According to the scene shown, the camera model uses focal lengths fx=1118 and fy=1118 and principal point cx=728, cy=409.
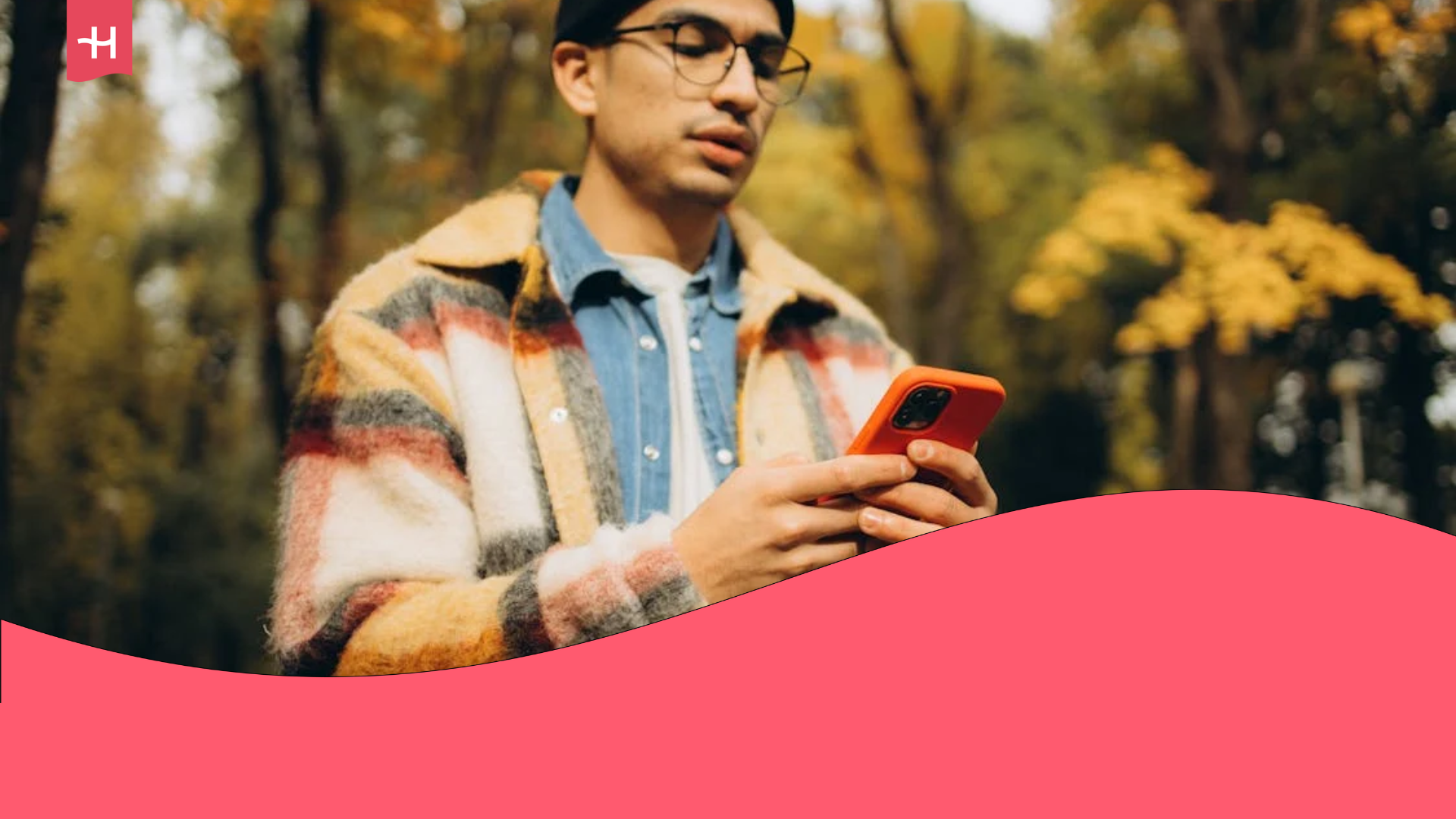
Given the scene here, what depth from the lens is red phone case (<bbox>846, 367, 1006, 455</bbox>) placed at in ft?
3.65

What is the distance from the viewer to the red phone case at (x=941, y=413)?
1.11 metres

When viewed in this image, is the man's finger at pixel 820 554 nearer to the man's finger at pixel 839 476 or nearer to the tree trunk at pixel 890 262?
the man's finger at pixel 839 476

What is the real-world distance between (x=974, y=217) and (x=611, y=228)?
694 cm

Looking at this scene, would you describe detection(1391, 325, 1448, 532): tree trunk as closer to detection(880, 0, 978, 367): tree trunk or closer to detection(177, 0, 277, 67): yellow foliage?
detection(177, 0, 277, 67): yellow foliage

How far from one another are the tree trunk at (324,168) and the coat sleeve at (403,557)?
2056 millimetres

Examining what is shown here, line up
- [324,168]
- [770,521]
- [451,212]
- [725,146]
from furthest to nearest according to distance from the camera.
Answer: [324,168]
[451,212]
[725,146]
[770,521]

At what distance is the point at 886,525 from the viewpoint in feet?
3.81

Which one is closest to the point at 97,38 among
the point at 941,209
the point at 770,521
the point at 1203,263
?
the point at 770,521

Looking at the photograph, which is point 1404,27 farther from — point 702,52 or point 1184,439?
point 702,52

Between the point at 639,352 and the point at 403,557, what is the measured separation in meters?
0.38

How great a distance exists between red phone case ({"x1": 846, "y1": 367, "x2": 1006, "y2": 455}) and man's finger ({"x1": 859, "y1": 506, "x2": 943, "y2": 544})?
0.06m

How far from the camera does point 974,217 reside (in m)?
8.00

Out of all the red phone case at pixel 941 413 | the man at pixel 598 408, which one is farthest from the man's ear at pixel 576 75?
the red phone case at pixel 941 413

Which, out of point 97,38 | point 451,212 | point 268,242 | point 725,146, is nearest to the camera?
point 725,146
